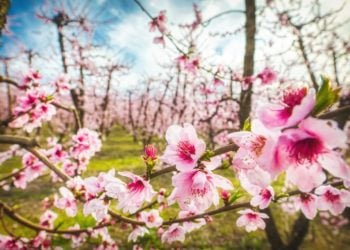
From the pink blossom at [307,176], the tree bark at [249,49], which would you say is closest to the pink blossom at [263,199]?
the pink blossom at [307,176]

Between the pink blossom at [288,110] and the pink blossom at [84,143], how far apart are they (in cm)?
308

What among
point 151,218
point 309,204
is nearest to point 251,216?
point 309,204

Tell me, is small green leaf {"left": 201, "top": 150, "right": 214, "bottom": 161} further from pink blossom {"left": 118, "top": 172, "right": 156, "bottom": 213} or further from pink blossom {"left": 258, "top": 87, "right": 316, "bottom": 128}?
pink blossom {"left": 118, "top": 172, "right": 156, "bottom": 213}

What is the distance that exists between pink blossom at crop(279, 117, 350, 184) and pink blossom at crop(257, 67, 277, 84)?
4.23 m

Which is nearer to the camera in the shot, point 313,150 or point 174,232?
point 313,150

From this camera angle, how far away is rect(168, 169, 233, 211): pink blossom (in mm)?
1118

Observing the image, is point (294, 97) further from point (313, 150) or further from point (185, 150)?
point (185, 150)

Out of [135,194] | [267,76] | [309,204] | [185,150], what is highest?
[267,76]

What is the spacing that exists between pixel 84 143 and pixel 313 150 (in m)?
3.18

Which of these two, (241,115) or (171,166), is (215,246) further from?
(171,166)

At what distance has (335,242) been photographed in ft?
26.5

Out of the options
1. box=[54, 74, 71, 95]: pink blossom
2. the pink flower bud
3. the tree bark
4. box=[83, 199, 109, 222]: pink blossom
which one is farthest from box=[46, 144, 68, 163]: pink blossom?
the tree bark

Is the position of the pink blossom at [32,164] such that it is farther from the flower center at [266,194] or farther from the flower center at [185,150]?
the flower center at [185,150]

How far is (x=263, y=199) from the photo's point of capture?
161 centimetres
